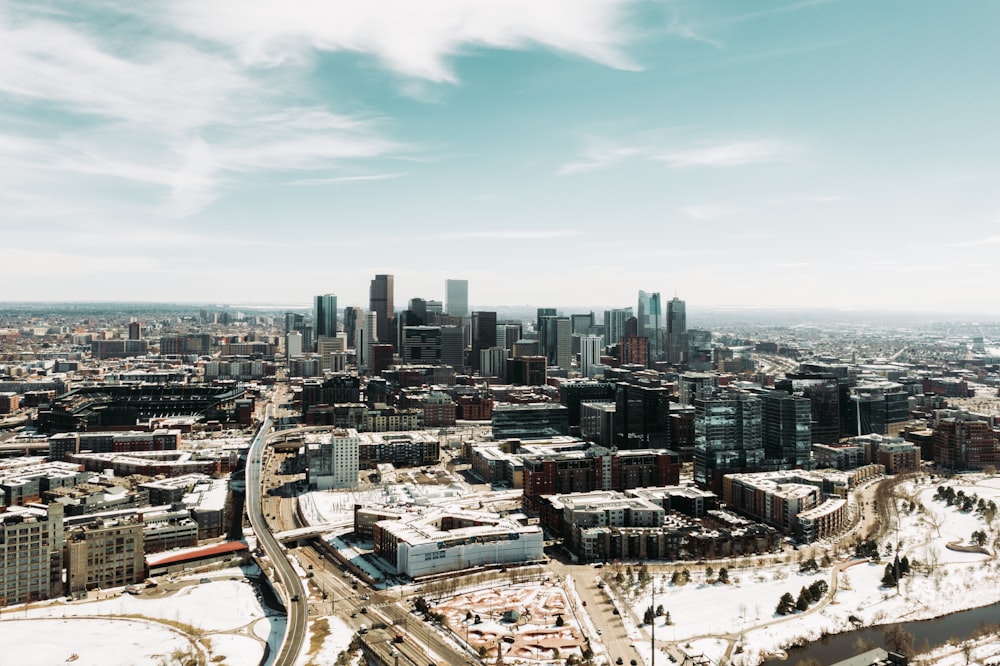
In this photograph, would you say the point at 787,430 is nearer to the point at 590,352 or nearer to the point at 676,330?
the point at 590,352

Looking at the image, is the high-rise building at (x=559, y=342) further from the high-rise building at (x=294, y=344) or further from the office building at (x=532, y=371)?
the high-rise building at (x=294, y=344)

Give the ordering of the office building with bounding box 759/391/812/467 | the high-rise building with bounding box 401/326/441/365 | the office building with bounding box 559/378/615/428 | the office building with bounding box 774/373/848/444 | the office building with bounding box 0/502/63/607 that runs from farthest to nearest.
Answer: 1. the high-rise building with bounding box 401/326/441/365
2. the office building with bounding box 559/378/615/428
3. the office building with bounding box 774/373/848/444
4. the office building with bounding box 759/391/812/467
5. the office building with bounding box 0/502/63/607

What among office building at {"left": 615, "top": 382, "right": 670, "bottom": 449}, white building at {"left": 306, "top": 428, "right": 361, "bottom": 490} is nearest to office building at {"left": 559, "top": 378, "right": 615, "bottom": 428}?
office building at {"left": 615, "top": 382, "right": 670, "bottom": 449}

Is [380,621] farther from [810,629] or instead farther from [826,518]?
[826,518]

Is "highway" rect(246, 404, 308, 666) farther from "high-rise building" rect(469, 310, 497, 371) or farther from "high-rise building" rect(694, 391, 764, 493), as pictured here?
"high-rise building" rect(469, 310, 497, 371)

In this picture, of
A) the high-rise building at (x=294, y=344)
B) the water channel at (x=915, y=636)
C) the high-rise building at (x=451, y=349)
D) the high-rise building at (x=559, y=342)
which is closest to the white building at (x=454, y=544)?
the water channel at (x=915, y=636)

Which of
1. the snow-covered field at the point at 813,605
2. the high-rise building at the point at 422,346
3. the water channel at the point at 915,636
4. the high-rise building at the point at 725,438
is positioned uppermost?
the high-rise building at the point at 422,346
